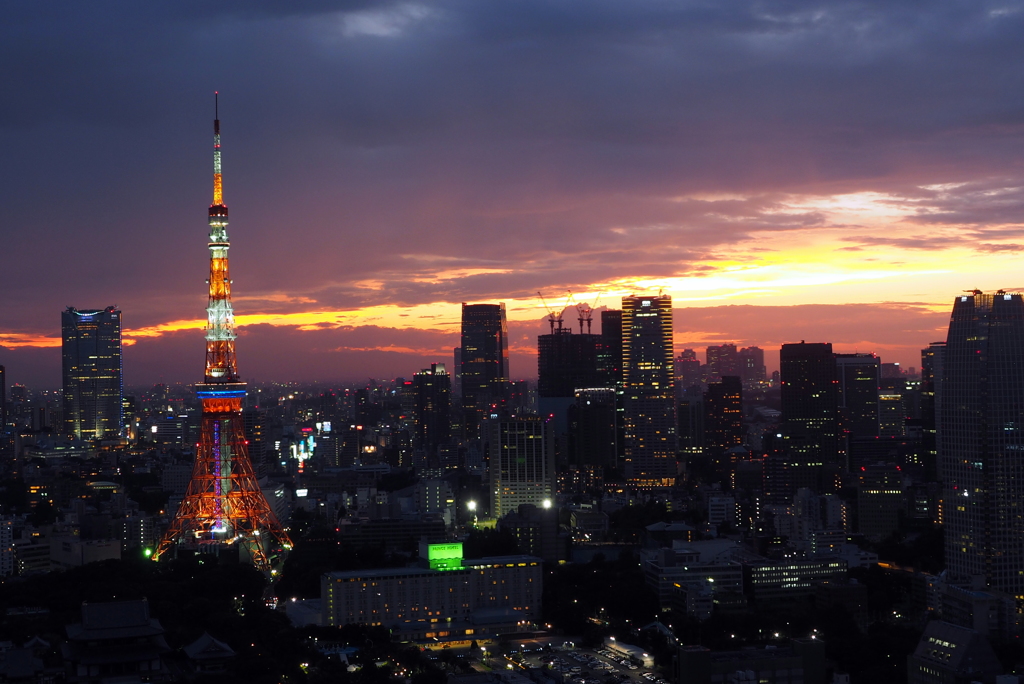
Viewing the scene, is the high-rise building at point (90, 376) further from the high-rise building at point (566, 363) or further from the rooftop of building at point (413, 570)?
the rooftop of building at point (413, 570)

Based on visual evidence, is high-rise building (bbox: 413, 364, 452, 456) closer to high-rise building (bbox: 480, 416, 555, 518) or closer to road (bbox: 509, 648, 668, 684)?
high-rise building (bbox: 480, 416, 555, 518)

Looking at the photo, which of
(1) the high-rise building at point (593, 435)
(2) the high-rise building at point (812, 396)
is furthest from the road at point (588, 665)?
(1) the high-rise building at point (593, 435)

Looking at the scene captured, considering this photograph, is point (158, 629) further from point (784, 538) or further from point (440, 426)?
point (440, 426)

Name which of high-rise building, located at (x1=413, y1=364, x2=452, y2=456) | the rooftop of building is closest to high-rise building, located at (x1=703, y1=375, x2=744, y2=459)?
high-rise building, located at (x1=413, y1=364, x2=452, y2=456)

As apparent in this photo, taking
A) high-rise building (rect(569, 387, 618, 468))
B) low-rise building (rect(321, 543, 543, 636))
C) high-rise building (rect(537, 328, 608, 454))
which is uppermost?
high-rise building (rect(537, 328, 608, 454))

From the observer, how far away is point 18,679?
17.5 metres

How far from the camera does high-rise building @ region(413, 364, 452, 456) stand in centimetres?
6825

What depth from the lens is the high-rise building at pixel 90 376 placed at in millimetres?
70812

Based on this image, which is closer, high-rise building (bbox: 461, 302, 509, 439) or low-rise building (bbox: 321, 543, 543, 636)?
low-rise building (bbox: 321, 543, 543, 636)

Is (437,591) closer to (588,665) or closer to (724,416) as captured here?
(588,665)

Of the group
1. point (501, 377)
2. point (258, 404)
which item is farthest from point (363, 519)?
point (258, 404)

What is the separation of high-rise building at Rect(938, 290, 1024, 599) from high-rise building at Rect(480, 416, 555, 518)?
59.1 feet

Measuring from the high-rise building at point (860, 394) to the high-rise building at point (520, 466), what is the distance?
61.1 feet

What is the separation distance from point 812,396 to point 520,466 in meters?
15.5
